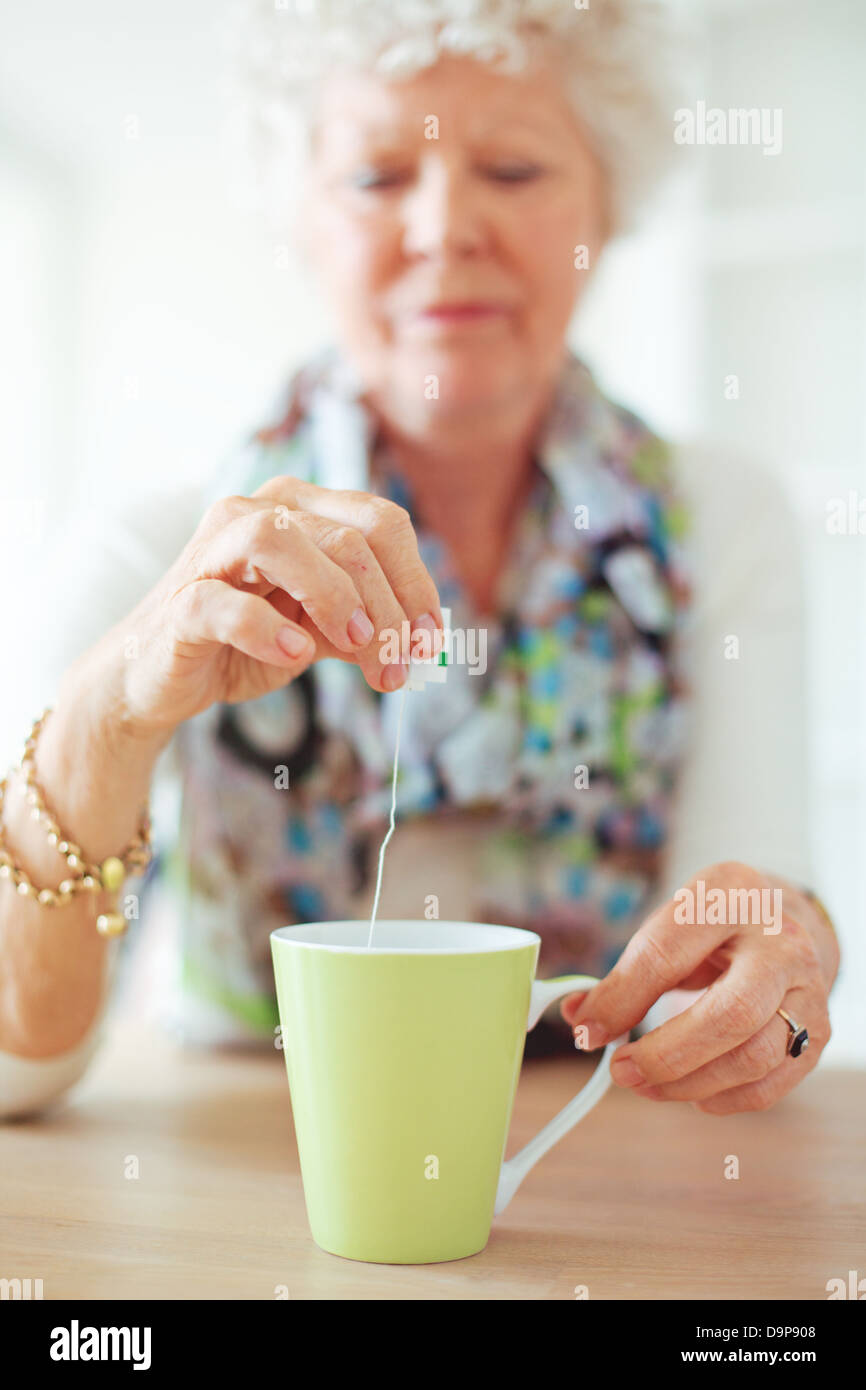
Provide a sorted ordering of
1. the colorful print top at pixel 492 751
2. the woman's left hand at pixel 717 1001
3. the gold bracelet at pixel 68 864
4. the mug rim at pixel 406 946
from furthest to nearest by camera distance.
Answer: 1. the colorful print top at pixel 492 751
2. the gold bracelet at pixel 68 864
3. the woman's left hand at pixel 717 1001
4. the mug rim at pixel 406 946

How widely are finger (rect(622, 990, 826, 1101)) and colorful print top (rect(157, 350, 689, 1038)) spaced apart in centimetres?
42

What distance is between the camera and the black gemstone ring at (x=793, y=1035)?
1.83 feet

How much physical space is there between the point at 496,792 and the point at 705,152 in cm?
203

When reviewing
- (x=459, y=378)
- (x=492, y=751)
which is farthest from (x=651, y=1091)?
(x=459, y=378)

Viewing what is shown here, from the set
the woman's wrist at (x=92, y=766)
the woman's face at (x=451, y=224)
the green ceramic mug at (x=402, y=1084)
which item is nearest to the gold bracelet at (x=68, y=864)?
the woman's wrist at (x=92, y=766)

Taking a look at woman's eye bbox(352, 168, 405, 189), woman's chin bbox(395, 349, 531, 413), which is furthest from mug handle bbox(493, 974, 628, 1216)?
woman's eye bbox(352, 168, 405, 189)

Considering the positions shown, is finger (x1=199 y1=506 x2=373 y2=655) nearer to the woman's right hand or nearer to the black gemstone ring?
the woman's right hand

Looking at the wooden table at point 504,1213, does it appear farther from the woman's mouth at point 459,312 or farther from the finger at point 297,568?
the woman's mouth at point 459,312

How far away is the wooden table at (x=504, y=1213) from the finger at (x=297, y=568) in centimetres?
25

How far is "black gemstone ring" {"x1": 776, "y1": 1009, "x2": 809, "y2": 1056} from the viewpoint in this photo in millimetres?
557

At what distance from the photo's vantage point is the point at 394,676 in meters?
0.54

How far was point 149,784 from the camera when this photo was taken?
649 mm
